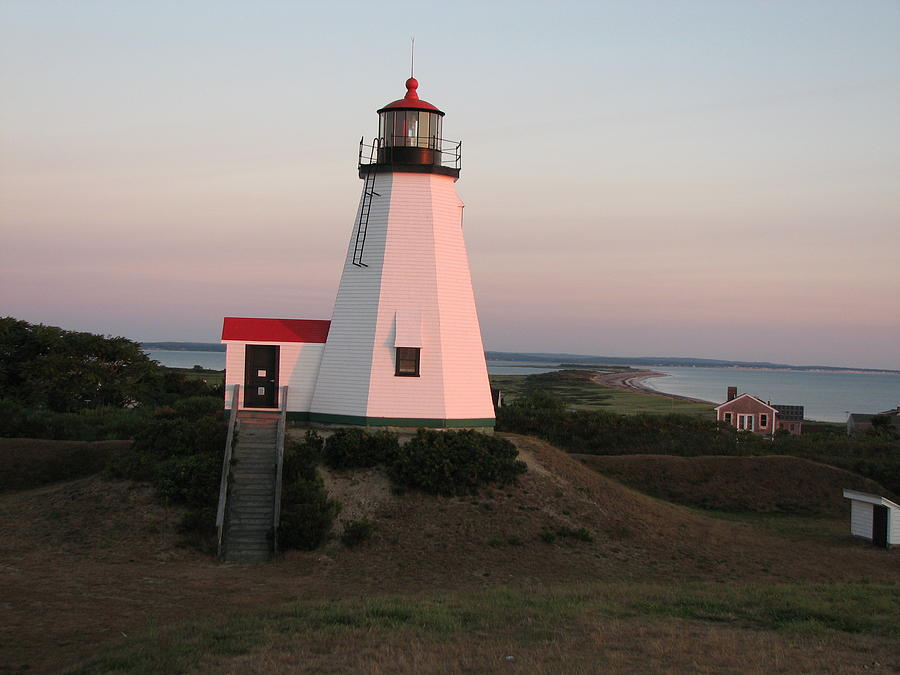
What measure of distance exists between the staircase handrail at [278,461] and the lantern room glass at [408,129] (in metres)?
8.19

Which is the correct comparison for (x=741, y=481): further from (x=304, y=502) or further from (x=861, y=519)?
(x=304, y=502)

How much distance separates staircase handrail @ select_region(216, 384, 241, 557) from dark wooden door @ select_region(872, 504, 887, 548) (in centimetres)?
1797

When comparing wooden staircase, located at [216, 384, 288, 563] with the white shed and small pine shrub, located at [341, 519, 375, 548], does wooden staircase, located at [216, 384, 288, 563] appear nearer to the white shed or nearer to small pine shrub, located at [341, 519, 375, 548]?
small pine shrub, located at [341, 519, 375, 548]

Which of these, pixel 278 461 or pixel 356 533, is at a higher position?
pixel 278 461

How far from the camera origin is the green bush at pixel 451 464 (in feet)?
75.6

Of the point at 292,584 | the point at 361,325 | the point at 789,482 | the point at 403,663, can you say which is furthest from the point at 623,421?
the point at 403,663

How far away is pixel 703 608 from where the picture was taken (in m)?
15.5

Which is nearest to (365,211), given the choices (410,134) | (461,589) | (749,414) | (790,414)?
(410,134)

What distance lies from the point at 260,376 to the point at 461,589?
1112 centimetres

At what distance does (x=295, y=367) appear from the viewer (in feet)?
87.5

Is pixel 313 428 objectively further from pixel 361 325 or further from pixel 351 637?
pixel 351 637

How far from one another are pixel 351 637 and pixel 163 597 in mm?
5901

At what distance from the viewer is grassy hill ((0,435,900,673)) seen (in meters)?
12.2

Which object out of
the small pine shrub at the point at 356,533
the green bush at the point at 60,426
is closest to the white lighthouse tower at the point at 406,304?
the small pine shrub at the point at 356,533
